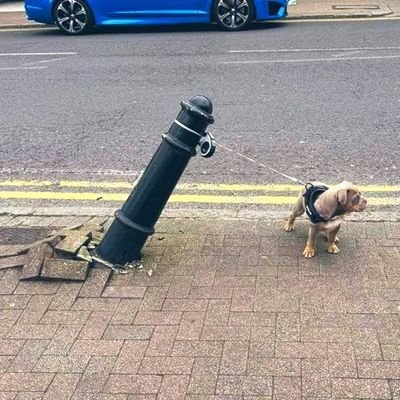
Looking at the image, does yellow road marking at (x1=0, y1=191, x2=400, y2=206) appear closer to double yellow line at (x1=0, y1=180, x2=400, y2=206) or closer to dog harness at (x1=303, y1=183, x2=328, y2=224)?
double yellow line at (x1=0, y1=180, x2=400, y2=206)

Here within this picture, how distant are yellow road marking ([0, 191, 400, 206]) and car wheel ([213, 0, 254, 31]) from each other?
7.80 m

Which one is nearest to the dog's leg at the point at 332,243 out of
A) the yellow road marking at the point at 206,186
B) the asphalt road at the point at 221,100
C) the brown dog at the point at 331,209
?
the brown dog at the point at 331,209

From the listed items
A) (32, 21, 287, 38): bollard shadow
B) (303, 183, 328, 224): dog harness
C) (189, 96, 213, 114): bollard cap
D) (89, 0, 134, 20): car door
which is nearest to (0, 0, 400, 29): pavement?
(32, 21, 287, 38): bollard shadow

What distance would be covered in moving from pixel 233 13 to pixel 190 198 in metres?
7.93

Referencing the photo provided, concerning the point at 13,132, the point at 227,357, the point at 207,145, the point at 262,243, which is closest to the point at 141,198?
the point at 207,145

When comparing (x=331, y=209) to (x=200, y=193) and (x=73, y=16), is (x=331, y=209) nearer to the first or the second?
(x=200, y=193)

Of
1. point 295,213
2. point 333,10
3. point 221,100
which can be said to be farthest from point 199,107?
point 333,10

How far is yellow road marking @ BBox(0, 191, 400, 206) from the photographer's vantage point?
15.7 ft

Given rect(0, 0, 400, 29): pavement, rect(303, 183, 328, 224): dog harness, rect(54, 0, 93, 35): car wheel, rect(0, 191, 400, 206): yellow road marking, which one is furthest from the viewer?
rect(0, 0, 400, 29): pavement

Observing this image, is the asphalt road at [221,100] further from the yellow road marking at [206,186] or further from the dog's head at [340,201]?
the dog's head at [340,201]

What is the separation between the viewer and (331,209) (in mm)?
3746

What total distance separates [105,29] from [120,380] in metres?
11.4

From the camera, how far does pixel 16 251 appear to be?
400 centimetres

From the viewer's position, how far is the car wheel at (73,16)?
12469 mm
